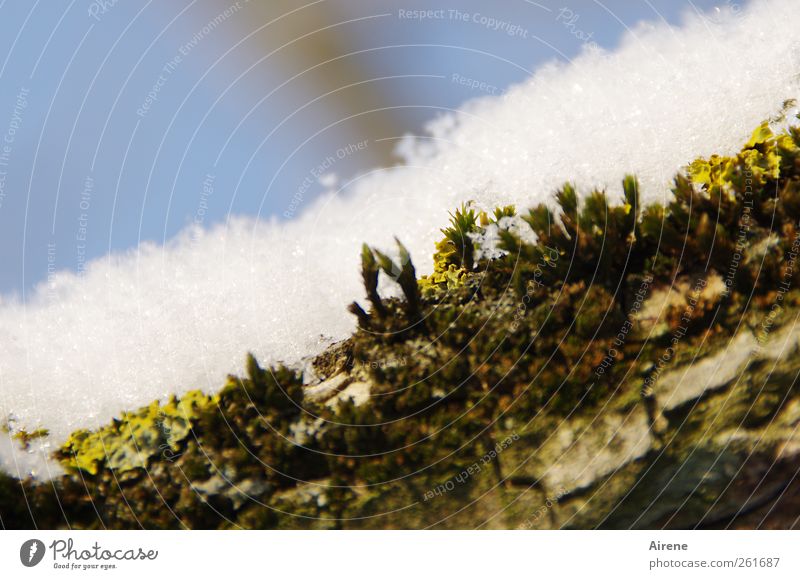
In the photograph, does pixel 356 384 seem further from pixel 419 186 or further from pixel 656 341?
pixel 656 341

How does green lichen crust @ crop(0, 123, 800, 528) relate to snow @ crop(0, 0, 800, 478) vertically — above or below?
below

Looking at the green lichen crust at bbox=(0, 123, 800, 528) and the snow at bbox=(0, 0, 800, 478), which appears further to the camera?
the snow at bbox=(0, 0, 800, 478)

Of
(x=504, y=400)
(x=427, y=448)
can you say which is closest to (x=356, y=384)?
(x=427, y=448)

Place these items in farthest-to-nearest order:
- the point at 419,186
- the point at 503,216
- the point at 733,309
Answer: the point at 419,186 < the point at 503,216 < the point at 733,309

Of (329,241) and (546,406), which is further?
(329,241)

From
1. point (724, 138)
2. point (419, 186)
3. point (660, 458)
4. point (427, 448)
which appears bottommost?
point (660, 458)
